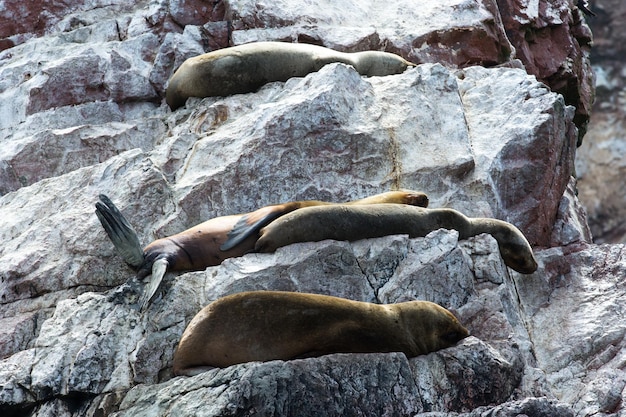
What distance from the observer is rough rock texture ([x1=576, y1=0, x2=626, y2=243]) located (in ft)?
82.9

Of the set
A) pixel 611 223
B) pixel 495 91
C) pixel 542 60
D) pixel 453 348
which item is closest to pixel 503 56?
pixel 542 60

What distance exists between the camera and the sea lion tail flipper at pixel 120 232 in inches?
289

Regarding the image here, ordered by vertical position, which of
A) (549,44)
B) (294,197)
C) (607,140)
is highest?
(294,197)

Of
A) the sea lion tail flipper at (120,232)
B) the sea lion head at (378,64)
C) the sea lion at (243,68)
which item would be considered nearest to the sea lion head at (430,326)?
the sea lion tail flipper at (120,232)

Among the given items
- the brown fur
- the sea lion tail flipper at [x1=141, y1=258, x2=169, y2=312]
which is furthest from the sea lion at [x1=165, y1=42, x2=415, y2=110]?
the sea lion tail flipper at [x1=141, y1=258, x2=169, y2=312]

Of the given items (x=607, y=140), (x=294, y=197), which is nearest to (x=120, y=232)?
(x=294, y=197)

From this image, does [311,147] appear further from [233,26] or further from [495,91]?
[233,26]

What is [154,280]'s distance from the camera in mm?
6953

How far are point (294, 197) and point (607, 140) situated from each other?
1969 centimetres

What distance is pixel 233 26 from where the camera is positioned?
11523mm

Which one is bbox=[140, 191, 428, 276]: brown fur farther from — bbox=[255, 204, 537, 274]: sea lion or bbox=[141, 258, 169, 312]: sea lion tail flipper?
bbox=[255, 204, 537, 274]: sea lion

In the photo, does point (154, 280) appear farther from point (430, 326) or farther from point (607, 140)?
point (607, 140)

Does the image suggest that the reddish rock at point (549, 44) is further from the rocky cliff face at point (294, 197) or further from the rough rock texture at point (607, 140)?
the rough rock texture at point (607, 140)

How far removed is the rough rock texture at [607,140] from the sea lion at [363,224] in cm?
1764
